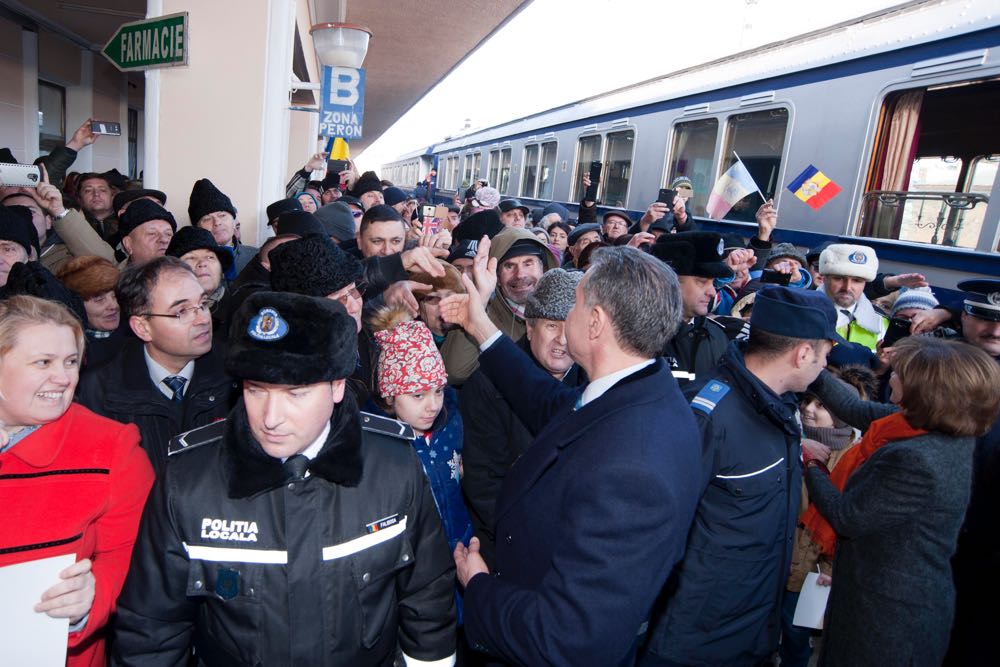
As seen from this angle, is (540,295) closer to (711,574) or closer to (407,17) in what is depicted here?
(711,574)

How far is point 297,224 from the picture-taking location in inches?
158

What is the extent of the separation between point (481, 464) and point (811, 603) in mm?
1747

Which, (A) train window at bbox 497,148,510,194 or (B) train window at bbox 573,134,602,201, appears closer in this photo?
(B) train window at bbox 573,134,602,201

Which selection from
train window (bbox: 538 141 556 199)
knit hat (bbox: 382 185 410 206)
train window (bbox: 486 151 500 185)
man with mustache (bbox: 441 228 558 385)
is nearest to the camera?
man with mustache (bbox: 441 228 558 385)

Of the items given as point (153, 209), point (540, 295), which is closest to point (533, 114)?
point (153, 209)

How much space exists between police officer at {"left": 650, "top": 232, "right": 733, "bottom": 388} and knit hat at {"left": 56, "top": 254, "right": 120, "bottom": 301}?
2.85 metres

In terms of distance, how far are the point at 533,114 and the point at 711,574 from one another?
12.3 metres

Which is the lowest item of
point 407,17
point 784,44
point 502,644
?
point 502,644

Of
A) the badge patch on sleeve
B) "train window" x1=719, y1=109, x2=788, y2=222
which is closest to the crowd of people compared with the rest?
the badge patch on sleeve

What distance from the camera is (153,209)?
146 inches

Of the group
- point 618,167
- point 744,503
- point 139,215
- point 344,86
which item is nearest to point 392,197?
point 344,86

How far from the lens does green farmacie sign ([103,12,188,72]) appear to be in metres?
4.54

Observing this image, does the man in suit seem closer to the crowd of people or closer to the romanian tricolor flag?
the crowd of people

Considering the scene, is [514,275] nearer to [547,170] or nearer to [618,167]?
[618,167]
